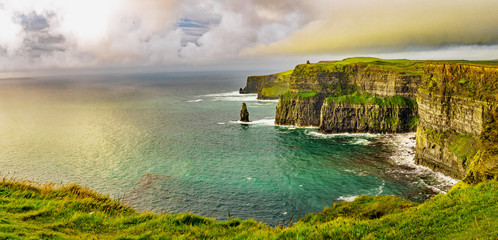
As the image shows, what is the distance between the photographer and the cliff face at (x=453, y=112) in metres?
44.9

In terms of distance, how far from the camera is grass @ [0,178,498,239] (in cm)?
1318

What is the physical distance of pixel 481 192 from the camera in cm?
1647

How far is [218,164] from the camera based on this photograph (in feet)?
194

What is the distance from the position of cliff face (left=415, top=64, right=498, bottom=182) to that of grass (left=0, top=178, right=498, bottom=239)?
32.3 meters

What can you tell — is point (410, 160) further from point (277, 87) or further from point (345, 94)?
point (277, 87)

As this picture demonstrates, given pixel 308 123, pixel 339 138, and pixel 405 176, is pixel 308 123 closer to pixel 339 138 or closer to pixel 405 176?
pixel 339 138

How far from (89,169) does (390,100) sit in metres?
84.5

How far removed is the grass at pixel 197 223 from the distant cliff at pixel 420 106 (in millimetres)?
7259

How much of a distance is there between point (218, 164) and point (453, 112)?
46.4 m

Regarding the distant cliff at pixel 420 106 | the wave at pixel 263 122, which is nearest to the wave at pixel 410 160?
the distant cliff at pixel 420 106

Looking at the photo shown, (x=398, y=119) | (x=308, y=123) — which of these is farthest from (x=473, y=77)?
(x=308, y=123)

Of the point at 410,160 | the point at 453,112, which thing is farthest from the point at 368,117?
the point at 453,112

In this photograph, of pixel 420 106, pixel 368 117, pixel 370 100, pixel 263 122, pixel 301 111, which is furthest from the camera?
pixel 263 122

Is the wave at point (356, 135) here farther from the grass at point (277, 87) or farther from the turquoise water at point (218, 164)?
the grass at point (277, 87)
